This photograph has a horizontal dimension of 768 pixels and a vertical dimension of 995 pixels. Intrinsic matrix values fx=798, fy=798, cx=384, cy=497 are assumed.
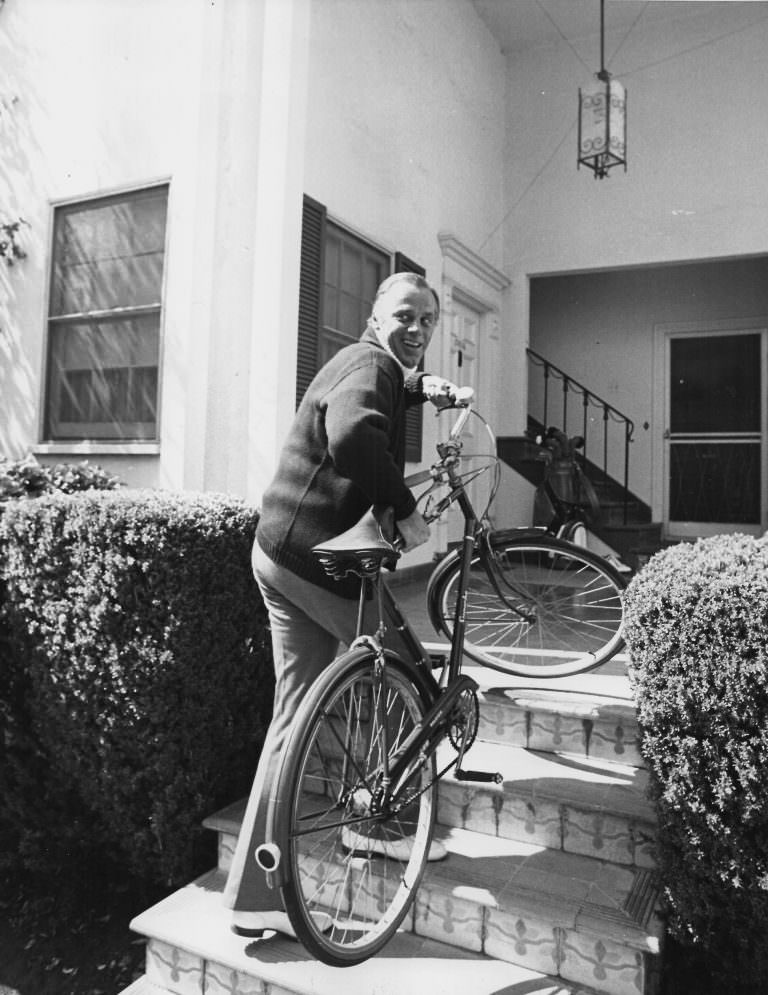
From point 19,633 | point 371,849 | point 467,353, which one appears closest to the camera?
point 371,849

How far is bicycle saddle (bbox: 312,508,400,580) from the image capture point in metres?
2.03

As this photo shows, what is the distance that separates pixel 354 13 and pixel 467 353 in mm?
2985

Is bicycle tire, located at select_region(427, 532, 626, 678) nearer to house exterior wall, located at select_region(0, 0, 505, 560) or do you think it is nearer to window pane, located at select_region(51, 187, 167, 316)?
house exterior wall, located at select_region(0, 0, 505, 560)

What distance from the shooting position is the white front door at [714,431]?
8680 mm

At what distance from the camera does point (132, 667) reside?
2742 mm

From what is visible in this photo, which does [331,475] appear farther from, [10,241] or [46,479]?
[10,241]

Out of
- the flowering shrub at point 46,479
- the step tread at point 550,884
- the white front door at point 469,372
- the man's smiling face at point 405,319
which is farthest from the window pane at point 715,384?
the man's smiling face at point 405,319

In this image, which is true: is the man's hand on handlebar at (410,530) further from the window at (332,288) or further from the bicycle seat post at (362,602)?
the window at (332,288)

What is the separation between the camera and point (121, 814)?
2844 millimetres

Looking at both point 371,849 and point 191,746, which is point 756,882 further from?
point 191,746

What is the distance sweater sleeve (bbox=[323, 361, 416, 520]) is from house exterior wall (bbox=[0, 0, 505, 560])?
253 cm

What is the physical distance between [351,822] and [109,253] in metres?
4.15

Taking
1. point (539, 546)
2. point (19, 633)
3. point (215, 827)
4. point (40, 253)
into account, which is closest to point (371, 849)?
point (215, 827)

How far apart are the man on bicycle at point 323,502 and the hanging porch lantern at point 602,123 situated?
4362mm
